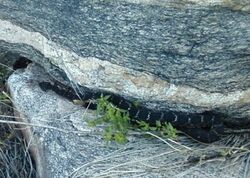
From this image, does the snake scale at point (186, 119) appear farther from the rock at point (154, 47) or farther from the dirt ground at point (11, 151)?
the dirt ground at point (11, 151)

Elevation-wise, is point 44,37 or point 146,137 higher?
point 44,37

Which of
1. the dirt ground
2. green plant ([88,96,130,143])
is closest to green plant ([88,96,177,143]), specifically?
green plant ([88,96,130,143])

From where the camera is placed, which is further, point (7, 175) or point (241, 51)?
Result: point (7, 175)

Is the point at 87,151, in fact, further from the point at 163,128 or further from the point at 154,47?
the point at 154,47

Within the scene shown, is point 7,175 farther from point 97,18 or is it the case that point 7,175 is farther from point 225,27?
point 225,27

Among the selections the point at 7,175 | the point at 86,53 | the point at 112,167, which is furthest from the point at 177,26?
the point at 7,175

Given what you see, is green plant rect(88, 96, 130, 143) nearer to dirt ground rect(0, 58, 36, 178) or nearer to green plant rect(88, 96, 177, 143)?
green plant rect(88, 96, 177, 143)

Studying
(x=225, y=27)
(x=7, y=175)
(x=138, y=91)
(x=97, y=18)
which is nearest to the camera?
(x=225, y=27)
